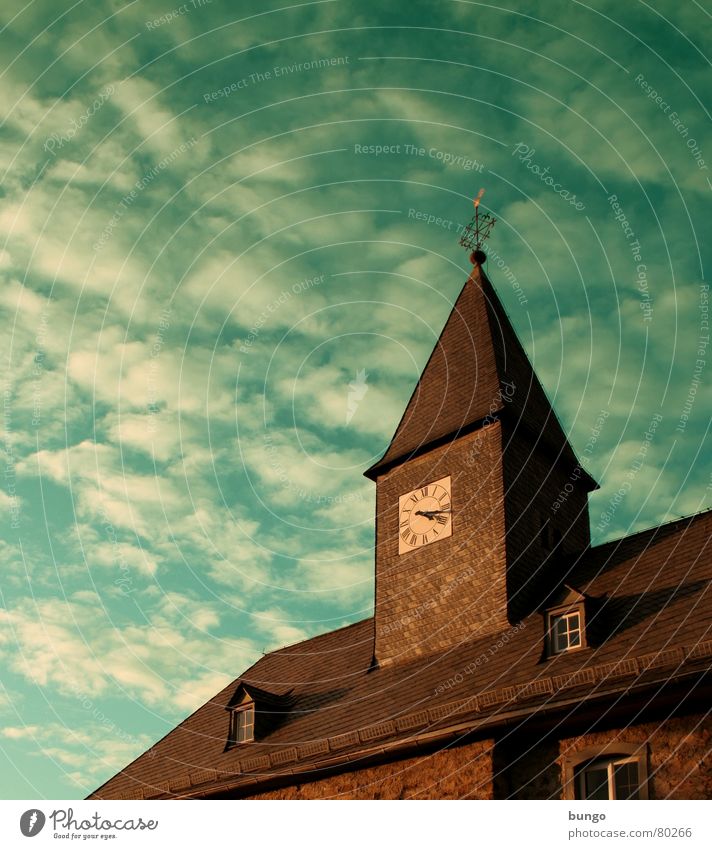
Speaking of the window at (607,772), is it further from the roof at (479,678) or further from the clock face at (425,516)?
the clock face at (425,516)

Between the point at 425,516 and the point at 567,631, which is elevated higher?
the point at 425,516

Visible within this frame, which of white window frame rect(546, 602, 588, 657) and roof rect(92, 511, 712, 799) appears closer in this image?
roof rect(92, 511, 712, 799)

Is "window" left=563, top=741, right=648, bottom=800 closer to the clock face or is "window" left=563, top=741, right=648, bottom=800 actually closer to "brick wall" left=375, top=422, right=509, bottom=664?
"brick wall" left=375, top=422, right=509, bottom=664

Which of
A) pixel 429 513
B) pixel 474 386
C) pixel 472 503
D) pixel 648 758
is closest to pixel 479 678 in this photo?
pixel 648 758

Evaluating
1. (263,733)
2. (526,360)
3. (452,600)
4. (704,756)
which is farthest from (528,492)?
(704,756)

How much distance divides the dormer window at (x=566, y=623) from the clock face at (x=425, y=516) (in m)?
4.82

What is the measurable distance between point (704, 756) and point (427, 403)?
581 inches

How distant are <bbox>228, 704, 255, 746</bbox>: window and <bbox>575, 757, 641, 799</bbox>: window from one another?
10036 millimetres

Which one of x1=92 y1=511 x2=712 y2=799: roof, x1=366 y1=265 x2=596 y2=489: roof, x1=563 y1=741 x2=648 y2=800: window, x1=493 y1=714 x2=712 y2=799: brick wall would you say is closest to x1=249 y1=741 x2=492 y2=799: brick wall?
x1=493 y1=714 x2=712 y2=799: brick wall

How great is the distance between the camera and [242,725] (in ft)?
82.4

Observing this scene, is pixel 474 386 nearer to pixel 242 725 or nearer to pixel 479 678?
pixel 479 678

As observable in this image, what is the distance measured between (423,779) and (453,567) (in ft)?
22.7

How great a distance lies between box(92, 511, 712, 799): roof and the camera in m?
17.8
